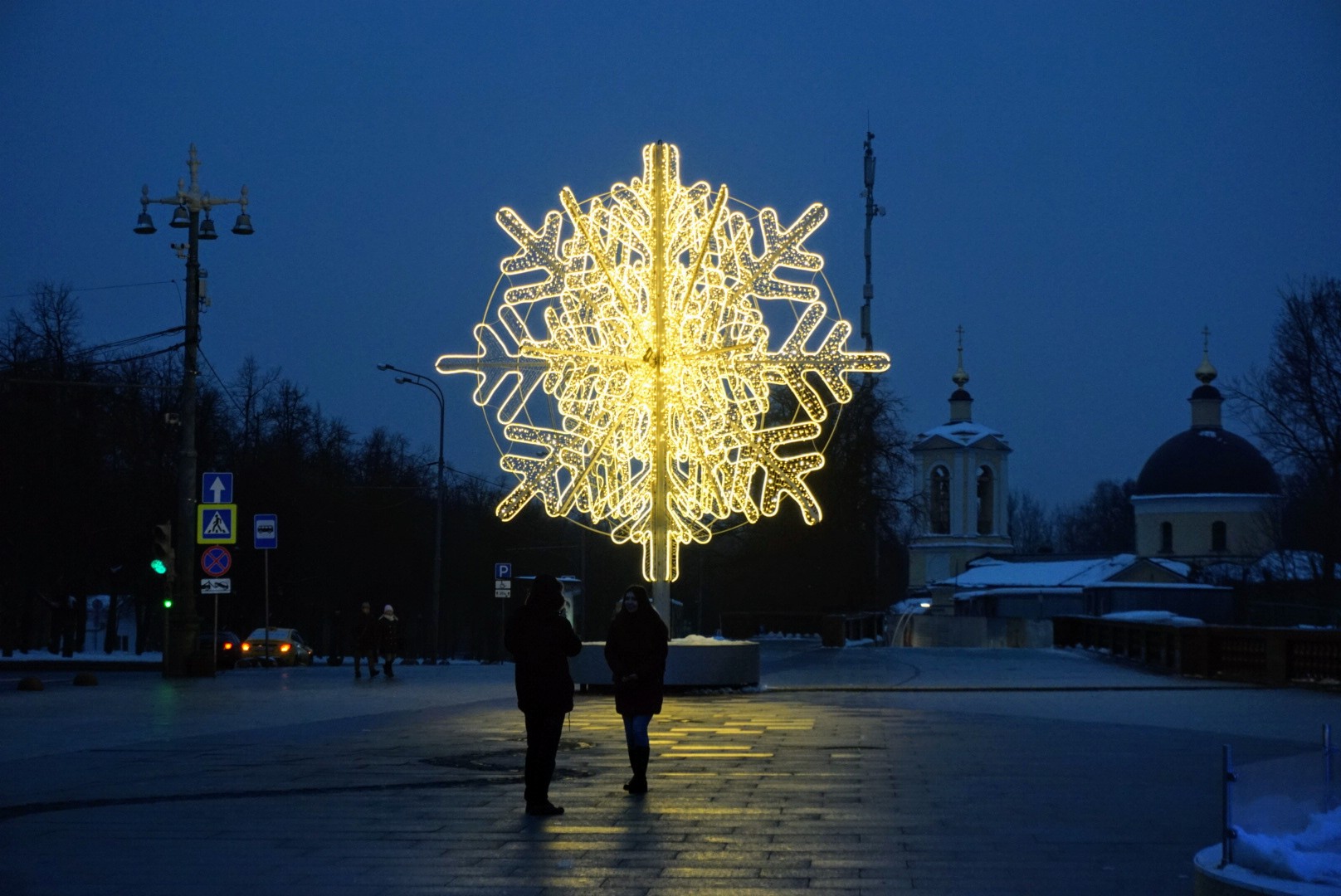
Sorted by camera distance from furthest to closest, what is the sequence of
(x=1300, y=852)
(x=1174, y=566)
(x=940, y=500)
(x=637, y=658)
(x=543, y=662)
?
1. (x=940, y=500)
2. (x=1174, y=566)
3. (x=637, y=658)
4. (x=543, y=662)
5. (x=1300, y=852)

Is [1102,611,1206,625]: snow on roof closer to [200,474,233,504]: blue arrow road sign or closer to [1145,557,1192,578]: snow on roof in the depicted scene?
[200,474,233,504]: blue arrow road sign

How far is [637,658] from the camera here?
534 inches

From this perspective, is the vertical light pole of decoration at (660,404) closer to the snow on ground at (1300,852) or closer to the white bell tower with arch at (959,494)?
the snow on ground at (1300,852)

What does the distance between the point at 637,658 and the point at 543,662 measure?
1.39m

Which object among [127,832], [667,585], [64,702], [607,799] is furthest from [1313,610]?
[127,832]

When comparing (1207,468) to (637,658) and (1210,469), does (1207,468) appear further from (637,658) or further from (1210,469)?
(637,658)

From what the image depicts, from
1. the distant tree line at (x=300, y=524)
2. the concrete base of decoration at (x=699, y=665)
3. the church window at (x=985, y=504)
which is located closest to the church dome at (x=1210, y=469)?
the church window at (x=985, y=504)

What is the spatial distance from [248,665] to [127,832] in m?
40.6

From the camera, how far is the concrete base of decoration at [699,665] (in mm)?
27359

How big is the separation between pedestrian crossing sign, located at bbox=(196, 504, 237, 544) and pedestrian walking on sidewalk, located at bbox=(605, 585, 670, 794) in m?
20.7

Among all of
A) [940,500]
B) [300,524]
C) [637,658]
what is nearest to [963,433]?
[940,500]

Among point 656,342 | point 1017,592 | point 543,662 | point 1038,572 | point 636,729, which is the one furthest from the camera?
point 1038,572

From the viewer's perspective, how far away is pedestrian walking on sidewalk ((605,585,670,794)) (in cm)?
1330

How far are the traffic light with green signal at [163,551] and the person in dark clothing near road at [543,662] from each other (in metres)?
22.3
